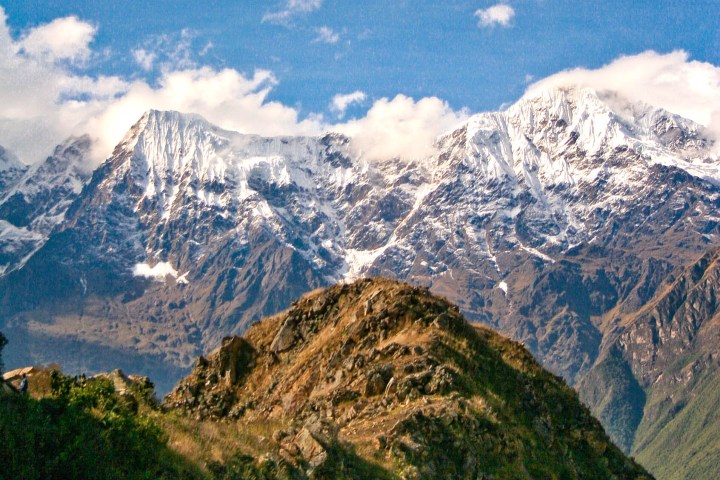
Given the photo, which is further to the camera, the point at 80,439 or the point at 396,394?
the point at 396,394

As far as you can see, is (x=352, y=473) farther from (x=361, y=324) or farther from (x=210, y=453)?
(x=361, y=324)

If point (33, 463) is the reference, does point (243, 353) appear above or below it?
above

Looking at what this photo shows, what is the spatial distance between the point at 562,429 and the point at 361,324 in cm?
966

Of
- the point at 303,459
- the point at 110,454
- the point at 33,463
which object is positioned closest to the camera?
the point at 33,463

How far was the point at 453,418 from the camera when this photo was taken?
30.6 meters

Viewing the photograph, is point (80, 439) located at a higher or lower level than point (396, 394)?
lower

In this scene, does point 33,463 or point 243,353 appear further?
point 243,353

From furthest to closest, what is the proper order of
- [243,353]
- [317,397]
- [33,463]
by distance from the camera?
[243,353] → [317,397] → [33,463]

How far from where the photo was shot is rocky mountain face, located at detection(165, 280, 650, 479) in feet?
91.0

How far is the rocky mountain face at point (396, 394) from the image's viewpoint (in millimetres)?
27750

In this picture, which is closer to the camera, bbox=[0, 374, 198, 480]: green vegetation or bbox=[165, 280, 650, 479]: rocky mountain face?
→ bbox=[0, 374, 198, 480]: green vegetation

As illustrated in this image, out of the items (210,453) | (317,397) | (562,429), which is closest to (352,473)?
(210,453)

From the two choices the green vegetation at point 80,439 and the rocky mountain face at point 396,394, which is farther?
the rocky mountain face at point 396,394

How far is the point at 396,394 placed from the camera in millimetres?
33406
